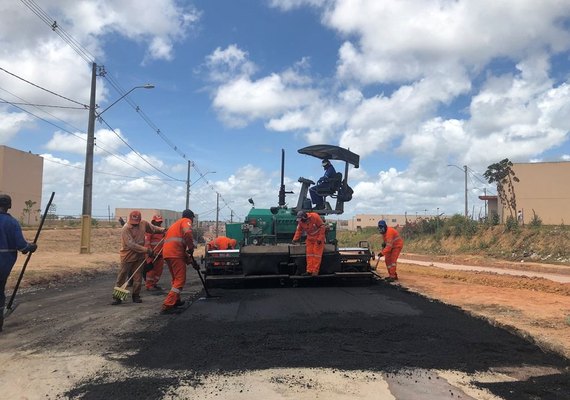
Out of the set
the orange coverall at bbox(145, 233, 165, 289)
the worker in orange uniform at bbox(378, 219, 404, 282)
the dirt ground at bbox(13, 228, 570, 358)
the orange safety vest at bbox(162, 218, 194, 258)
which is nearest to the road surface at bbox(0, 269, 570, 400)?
the dirt ground at bbox(13, 228, 570, 358)

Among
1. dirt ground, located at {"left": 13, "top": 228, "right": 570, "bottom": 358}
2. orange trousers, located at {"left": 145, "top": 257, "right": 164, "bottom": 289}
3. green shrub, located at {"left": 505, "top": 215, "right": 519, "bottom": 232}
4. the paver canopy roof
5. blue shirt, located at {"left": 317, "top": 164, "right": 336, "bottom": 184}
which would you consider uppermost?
the paver canopy roof

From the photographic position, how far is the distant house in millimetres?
43594

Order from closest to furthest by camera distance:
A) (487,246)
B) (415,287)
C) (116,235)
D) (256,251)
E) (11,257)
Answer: (11,257) → (256,251) → (415,287) → (487,246) → (116,235)

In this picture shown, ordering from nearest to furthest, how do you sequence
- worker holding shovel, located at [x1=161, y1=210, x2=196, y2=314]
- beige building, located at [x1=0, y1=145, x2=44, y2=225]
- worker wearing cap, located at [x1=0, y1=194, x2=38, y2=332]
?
worker wearing cap, located at [x1=0, y1=194, x2=38, y2=332]
worker holding shovel, located at [x1=161, y1=210, x2=196, y2=314]
beige building, located at [x1=0, y1=145, x2=44, y2=225]

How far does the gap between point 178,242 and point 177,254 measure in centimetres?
21

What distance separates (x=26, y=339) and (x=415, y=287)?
326 inches

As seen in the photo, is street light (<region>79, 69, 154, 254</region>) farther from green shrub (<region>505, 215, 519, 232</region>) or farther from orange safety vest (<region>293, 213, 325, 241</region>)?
green shrub (<region>505, 215, 519, 232</region>)

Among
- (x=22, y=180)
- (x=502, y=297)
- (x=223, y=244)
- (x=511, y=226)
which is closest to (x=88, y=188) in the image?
(x=223, y=244)

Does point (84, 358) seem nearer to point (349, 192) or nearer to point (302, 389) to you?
point (302, 389)

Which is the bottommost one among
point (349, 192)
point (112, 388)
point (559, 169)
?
point (112, 388)

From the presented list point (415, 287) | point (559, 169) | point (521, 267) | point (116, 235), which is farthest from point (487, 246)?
point (116, 235)

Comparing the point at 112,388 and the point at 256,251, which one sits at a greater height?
the point at 256,251

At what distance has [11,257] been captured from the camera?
23.3 feet

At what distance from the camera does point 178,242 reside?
28.3 ft
